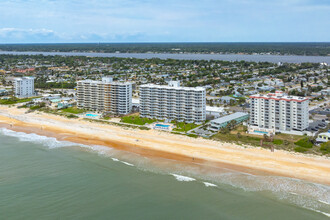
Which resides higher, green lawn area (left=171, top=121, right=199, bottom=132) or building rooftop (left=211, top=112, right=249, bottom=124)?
building rooftop (left=211, top=112, right=249, bottom=124)


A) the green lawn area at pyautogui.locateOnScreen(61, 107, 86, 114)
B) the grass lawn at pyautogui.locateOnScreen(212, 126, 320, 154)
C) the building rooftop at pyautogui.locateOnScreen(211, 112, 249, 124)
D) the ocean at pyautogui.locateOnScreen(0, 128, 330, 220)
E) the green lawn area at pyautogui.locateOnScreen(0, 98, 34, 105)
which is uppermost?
the green lawn area at pyautogui.locateOnScreen(0, 98, 34, 105)

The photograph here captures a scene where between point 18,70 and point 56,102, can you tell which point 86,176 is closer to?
point 56,102

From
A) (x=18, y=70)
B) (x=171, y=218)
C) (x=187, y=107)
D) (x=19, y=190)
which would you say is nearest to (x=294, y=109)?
(x=187, y=107)

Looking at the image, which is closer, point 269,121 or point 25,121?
point 269,121

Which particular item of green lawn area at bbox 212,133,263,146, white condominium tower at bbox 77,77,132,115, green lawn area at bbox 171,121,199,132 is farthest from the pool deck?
white condominium tower at bbox 77,77,132,115

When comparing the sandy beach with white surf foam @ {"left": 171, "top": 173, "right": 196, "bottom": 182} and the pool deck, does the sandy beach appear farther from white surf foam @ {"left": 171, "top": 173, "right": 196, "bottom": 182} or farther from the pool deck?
white surf foam @ {"left": 171, "top": 173, "right": 196, "bottom": 182}

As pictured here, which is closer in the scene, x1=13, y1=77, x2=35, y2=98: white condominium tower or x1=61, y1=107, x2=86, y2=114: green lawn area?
x1=61, y1=107, x2=86, y2=114: green lawn area

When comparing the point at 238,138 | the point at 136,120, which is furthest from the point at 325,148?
the point at 136,120

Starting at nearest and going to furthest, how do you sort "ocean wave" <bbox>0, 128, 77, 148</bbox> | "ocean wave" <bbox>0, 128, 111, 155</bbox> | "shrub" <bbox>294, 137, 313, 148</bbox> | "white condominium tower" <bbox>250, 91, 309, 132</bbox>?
"shrub" <bbox>294, 137, 313, 148</bbox> < "ocean wave" <bbox>0, 128, 111, 155</bbox> < "ocean wave" <bbox>0, 128, 77, 148</bbox> < "white condominium tower" <bbox>250, 91, 309, 132</bbox>

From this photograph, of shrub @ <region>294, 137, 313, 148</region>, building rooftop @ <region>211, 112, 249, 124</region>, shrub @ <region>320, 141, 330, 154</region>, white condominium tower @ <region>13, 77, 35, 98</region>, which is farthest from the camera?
white condominium tower @ <region>13, 77, 35, 98</region>
